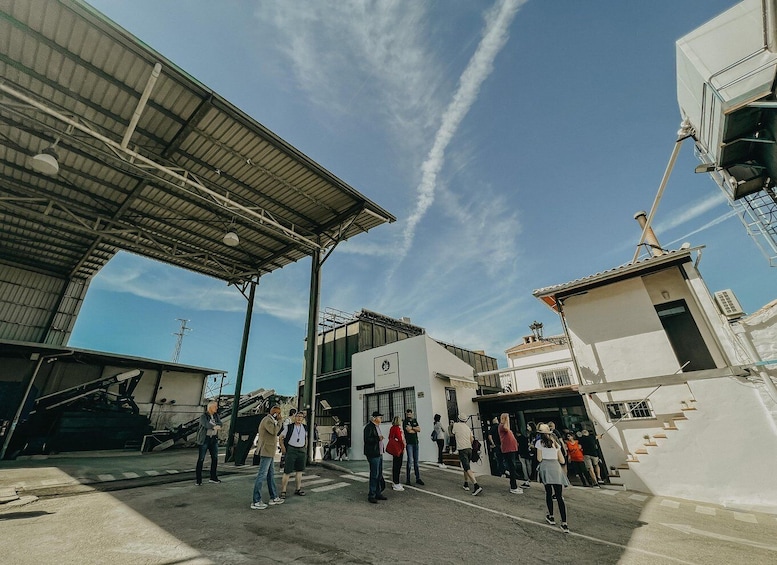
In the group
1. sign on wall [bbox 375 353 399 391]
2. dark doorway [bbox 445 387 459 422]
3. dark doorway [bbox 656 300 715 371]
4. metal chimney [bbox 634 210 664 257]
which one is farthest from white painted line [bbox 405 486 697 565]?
metal chimney [bbox 634 210 664 257]

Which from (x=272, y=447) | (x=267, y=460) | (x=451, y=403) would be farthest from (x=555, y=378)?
(x=267, y=460)

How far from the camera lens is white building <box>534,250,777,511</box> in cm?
865

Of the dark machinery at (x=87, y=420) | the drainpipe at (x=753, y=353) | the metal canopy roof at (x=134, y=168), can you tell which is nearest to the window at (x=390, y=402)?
the metal canopy roof at (x=134, y=168)

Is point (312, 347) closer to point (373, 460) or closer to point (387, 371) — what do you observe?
point (373, 460)

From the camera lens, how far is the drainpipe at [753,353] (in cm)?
843

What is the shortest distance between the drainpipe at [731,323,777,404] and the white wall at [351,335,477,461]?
405 inches

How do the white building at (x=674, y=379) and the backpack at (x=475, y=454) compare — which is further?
the white building at (x=674, y=379)

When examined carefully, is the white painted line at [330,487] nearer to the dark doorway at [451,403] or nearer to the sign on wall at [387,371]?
the sign on wall at [387,371]

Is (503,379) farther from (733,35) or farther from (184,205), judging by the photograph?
(184,205)

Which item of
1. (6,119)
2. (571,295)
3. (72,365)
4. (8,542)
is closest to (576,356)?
(571,295)

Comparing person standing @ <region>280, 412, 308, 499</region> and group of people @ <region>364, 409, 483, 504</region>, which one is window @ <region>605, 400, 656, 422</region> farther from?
person standing @ <region>280, 412, 308, 499</region>

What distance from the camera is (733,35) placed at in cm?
759

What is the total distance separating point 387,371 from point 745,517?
39.9 feet

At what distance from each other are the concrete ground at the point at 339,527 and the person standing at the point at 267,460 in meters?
0.28
